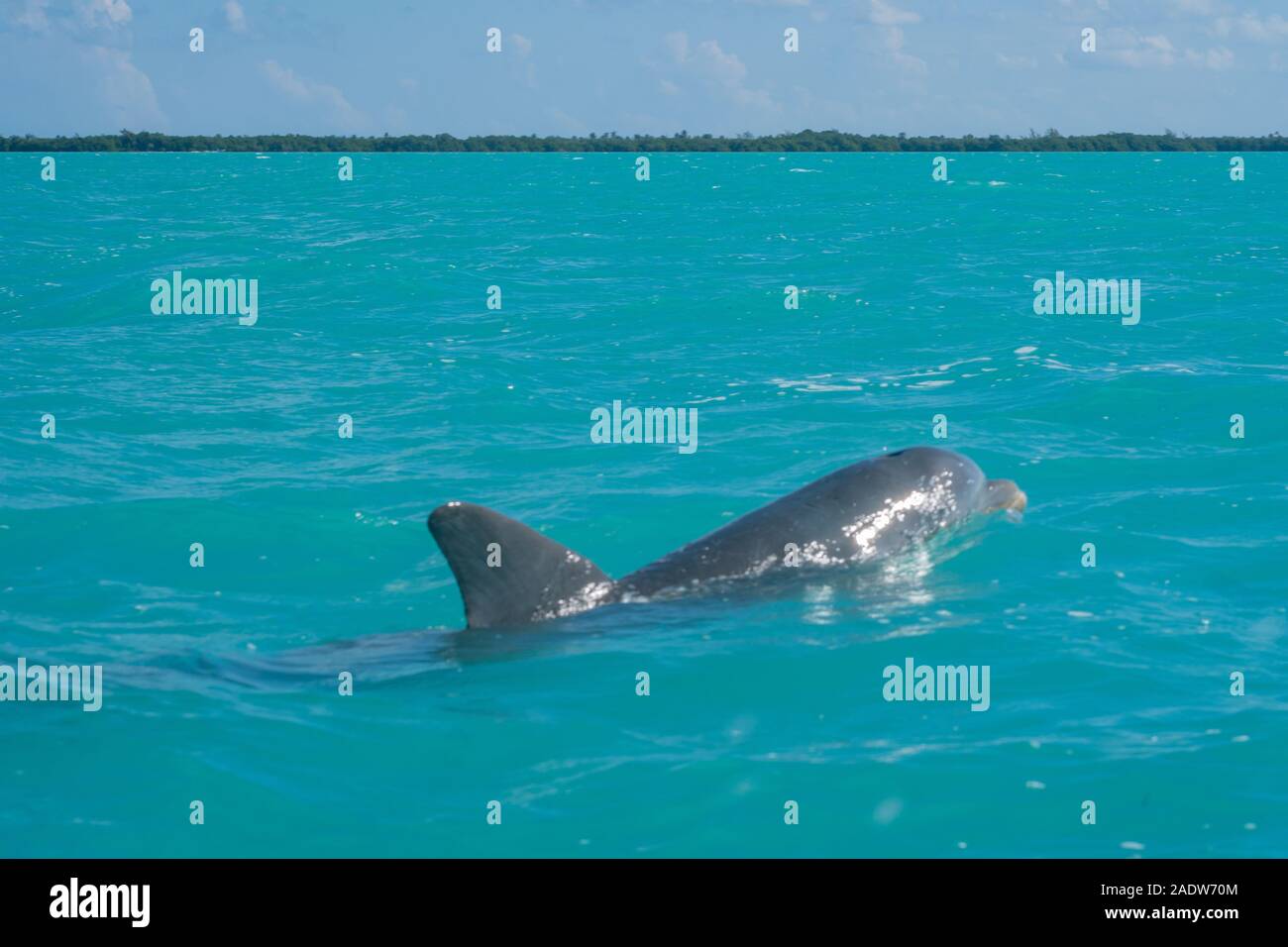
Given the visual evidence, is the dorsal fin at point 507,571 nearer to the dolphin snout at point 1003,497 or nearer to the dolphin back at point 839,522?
the dolphin back at point 839,522

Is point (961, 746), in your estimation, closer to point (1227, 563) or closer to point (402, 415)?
point (1227, 563)

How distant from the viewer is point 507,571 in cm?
1074

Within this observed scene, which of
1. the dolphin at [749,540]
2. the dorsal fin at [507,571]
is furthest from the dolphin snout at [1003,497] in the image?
the dorsal fin at [507,571]

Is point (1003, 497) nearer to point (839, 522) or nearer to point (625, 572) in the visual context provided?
point (839, 522)

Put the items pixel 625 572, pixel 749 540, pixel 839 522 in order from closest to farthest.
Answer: pixel 749 540 → pixel 839 522 → pixel 625 572

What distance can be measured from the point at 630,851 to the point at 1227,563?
8141 millimetres

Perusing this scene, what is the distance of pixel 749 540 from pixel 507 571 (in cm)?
242

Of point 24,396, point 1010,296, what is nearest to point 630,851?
point 24,396

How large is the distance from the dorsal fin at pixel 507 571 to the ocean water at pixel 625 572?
0.28 metres

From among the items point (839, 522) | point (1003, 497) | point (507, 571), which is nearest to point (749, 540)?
point (839, 522)

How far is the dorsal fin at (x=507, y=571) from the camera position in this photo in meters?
10.4

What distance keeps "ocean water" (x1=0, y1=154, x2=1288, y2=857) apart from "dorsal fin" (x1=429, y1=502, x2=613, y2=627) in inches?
11.1

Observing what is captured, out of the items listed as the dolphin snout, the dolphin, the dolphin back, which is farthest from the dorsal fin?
the dolphin snout

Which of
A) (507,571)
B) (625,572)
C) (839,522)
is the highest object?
(839,522)
